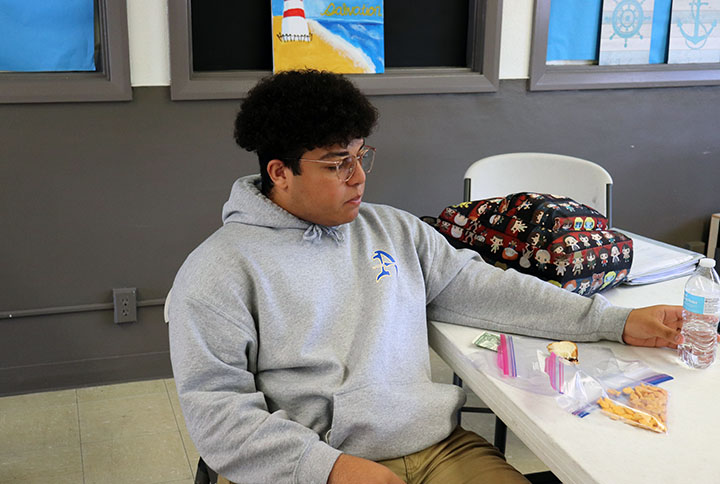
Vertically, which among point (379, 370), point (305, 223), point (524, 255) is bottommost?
point (379, 370)

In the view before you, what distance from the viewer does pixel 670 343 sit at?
1.43 m

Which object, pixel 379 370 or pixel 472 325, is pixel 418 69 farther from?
pixel 379 370

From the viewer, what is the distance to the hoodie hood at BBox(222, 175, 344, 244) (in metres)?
1.46

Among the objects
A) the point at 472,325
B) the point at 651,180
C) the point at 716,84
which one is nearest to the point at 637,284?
the point at 472,325

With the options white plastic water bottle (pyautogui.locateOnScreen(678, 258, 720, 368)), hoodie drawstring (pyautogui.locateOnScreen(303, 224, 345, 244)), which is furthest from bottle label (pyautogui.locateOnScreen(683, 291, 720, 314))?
hoodie drawstring (pyautogui.locateOnScreen(303, 224, 345, 244))

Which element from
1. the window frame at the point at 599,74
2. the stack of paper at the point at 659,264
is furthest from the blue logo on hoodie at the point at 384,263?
the window frame at the point at 599,74

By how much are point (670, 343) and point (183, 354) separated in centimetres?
91

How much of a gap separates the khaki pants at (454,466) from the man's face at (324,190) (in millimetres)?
474

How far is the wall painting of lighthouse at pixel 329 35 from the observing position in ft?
8.77

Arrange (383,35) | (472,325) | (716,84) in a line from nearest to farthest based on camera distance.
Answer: (472,325) < (383,35) < (716,84)

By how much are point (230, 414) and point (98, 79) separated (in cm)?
166

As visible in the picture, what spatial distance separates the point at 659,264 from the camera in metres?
1.85

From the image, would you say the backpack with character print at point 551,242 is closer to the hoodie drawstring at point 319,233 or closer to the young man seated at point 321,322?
the young man seated at point 321,322

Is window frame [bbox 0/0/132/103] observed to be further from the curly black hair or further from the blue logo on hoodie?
the blue logo on hoodie
